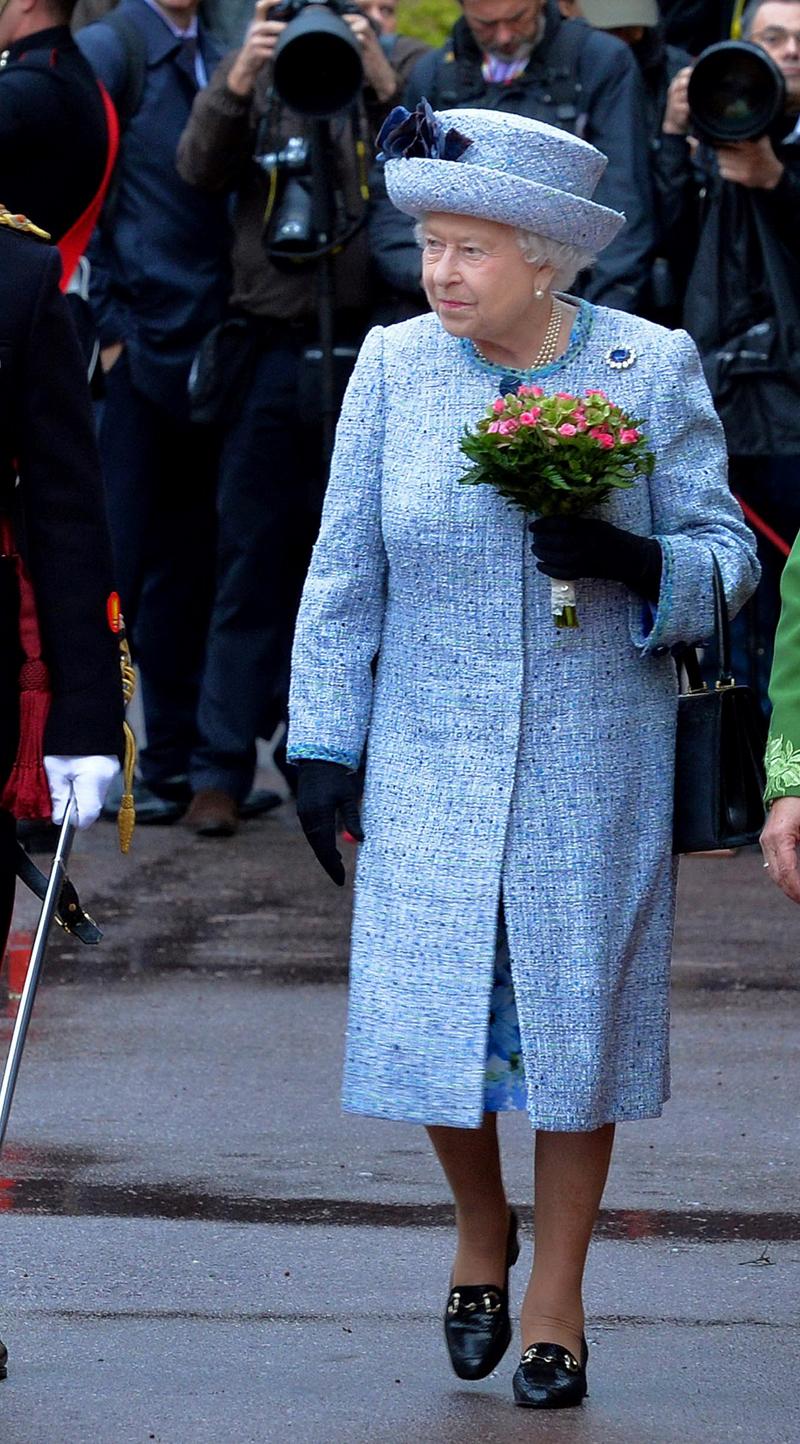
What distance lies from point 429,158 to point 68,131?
8.07ft

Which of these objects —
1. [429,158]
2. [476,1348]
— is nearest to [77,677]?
[429,158]

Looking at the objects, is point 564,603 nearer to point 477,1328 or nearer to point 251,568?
point 477,1328

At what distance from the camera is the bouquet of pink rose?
369 cm

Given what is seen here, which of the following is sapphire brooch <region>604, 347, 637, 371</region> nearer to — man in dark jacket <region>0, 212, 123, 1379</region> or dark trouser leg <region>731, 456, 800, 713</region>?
man in dark jacket <region>0, 212, 123, 1379</region>

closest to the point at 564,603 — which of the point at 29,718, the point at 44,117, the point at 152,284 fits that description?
the point at 29,718

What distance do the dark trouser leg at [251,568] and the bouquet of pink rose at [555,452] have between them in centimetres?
A: 426

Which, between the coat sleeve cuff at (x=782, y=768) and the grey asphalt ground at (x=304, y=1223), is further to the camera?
the grey asphalt ground at (x=304, y=1223)

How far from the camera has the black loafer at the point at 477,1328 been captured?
3.95 m

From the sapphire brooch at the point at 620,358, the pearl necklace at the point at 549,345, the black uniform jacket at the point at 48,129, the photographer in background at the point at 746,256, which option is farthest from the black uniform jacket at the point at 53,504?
the photographer in background at the point at 746,256

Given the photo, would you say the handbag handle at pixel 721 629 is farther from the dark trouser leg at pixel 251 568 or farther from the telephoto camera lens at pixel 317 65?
the dark trouser leg at pixel 251 568

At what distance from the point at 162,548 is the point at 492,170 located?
4.83 m

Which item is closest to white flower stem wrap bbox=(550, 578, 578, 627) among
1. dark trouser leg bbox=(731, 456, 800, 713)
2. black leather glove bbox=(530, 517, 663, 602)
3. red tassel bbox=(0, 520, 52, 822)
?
black leather glove bbox=(530, 517, 663, 602)

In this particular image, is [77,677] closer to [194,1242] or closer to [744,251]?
[194,1242]

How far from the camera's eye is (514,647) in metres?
3.90
